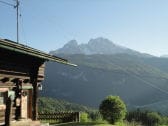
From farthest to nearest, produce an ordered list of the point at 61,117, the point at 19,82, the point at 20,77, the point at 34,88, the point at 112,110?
the point at 112,110, the point at 61,117, the point at 34,88, the point at 20,77, the point at 19,82

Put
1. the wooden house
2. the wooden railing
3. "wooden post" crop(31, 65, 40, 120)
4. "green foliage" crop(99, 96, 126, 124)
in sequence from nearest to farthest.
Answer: the wooden house → "wooden post" crop(31, 65, 40, 120) → the wooden railing → "green foliage" crop(99, 96, 126, 124)

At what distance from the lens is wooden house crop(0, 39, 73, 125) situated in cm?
1695

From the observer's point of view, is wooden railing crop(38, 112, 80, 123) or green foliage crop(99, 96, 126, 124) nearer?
wooden railing crop(38, 112, 80, 123)

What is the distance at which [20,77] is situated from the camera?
61.5ft

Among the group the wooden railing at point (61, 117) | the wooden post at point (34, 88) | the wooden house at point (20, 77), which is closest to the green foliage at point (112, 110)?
the wooden railing at point (61, 117)

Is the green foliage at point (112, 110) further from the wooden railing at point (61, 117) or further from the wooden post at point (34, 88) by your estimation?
the wooden post at point (34, 88)

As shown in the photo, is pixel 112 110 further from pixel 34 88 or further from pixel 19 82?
pixel 19 82

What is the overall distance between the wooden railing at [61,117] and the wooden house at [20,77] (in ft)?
54.4

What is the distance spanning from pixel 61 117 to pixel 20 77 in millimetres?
19880

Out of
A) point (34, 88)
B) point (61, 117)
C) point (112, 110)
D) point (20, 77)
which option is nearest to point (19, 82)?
point (20, 77)

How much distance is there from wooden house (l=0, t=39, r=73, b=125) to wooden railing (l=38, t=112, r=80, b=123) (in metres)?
16.6

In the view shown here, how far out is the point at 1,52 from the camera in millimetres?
16750

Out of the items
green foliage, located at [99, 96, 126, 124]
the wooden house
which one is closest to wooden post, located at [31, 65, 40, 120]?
the wooden house

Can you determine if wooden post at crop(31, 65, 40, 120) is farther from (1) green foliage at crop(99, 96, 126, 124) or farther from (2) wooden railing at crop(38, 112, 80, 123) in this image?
(1) green foliage at crop(99, 96, 126, 124)
